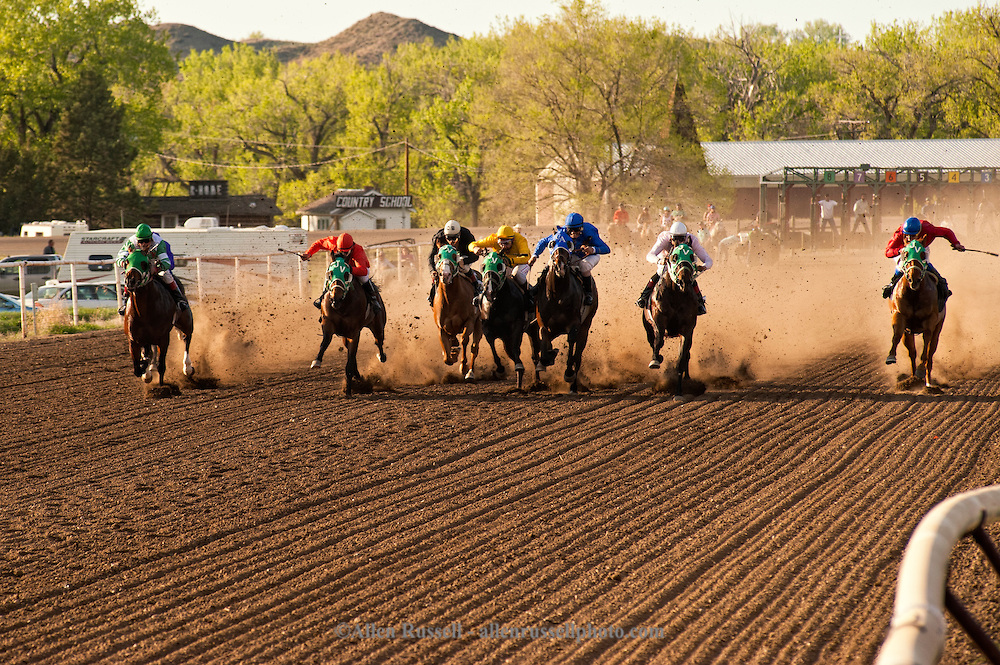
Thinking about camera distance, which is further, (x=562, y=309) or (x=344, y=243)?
(x=344, y=243)

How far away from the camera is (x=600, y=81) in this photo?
3872cm

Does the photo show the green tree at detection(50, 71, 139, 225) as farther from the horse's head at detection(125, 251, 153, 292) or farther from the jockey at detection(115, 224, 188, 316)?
the horse's head at detection(125, 251, 153, 292)

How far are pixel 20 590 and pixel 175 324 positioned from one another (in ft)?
26.3

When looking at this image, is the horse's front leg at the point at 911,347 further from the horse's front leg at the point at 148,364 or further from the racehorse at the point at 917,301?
the horse's front leg at the point at 148,364

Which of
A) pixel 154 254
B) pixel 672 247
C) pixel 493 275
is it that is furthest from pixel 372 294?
pixel 672 247

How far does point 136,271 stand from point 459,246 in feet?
14.4

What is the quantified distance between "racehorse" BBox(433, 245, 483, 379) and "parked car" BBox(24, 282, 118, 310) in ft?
38.1

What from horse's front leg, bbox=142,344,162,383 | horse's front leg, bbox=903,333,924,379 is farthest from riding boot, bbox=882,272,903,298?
horse's front leg, bbox=142,344,162,383

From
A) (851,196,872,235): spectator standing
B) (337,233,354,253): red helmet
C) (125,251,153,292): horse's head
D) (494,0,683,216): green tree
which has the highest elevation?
(494,0,683,216): green tree

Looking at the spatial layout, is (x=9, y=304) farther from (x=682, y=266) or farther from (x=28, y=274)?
(x=682, y=266)

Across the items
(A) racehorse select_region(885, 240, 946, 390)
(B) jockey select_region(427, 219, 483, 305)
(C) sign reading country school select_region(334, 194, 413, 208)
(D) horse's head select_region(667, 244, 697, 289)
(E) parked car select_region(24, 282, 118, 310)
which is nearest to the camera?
(D) horse's head select_region(667, 244, 697, 289)

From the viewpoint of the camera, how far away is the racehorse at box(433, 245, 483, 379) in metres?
13.1

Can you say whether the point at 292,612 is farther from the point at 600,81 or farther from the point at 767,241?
the point at 600,81

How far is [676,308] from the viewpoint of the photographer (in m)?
12.4
